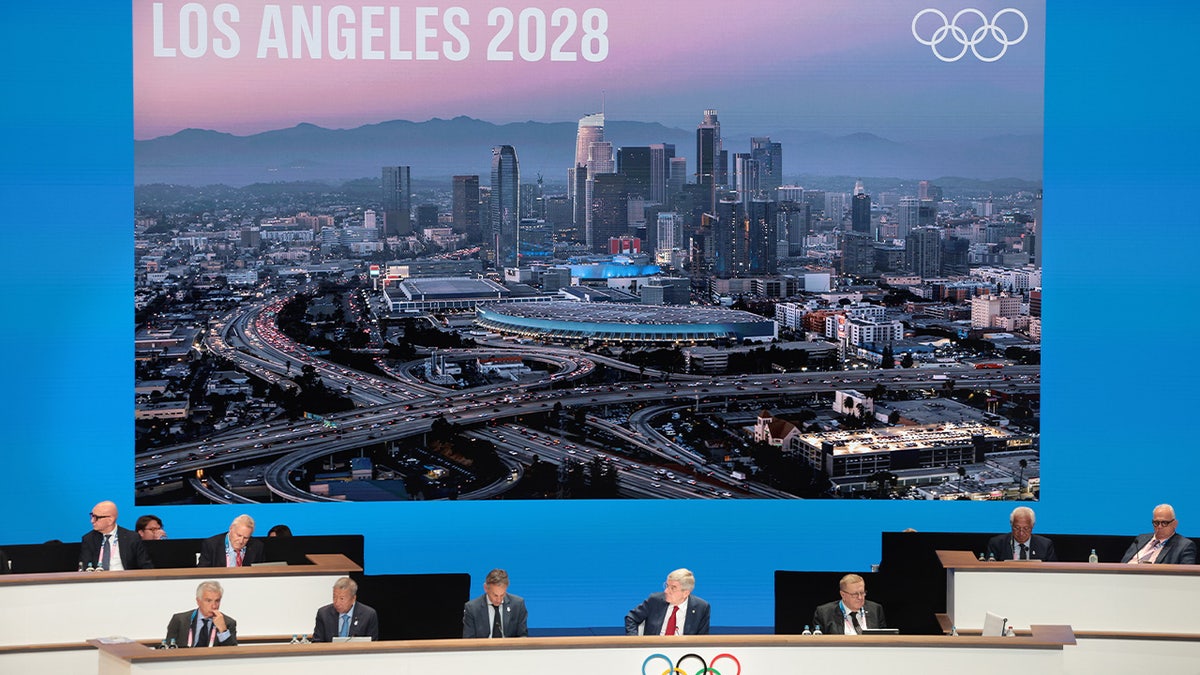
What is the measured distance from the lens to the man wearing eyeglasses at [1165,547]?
21.1 ft

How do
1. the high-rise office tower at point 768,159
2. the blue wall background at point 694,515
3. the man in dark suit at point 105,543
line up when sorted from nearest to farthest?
the man in dark suit at point 105,543
the blue wall background at point 694,515
the high-rise office tower at point 768,159

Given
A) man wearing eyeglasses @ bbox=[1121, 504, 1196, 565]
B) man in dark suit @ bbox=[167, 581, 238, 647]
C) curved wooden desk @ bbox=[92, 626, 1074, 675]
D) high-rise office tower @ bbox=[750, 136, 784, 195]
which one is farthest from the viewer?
high-rise office tower @ bbox=[750, 136, 784, 195]

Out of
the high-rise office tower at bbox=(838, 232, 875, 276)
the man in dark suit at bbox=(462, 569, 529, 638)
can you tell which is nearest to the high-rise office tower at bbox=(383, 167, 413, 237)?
the high-rise office tower at bbox=(838, 232, 875, 276)

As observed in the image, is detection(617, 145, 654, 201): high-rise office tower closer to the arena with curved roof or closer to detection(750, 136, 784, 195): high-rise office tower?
detection(750, 136, 784, 195): high-rise office tower

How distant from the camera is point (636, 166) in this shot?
31.2ft

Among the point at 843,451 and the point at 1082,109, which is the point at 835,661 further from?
the point at 1082,109

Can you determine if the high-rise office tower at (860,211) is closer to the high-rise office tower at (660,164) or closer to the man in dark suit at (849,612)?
→ the high-rise office tower at (660,164)

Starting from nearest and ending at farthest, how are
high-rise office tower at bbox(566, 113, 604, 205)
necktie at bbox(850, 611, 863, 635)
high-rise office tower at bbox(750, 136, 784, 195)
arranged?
necktie at bbox(850, 611, 863, 635), high-rise office tower at bbox(566, 113, 604, 205), high-rise office tower at bbox(750, 136, 784, 195)

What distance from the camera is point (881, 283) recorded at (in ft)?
31.4

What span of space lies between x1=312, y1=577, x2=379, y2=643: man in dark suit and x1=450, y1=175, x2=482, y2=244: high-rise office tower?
425 centimetres

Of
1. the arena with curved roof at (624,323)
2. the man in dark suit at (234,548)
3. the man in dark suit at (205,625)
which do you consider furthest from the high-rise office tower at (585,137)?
the man in dark suit at (205,625)

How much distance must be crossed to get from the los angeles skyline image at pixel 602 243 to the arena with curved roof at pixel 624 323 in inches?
0.8

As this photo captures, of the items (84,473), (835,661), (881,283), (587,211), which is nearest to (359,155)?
(587,211)

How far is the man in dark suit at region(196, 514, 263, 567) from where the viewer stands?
6621 millimetres
